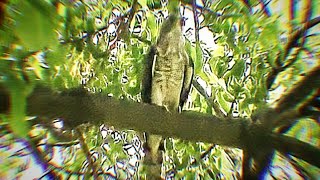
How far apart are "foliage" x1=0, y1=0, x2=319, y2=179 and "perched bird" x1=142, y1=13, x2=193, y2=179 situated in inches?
0.4

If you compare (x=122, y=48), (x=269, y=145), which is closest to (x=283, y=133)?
(x=269, y=145)

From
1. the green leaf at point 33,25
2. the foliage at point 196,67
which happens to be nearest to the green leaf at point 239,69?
the foliage at point 196,67

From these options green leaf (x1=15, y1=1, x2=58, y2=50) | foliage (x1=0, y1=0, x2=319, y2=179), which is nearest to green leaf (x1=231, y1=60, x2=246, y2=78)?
foliage (x1=0, y1=0, x2=319, y2=179)

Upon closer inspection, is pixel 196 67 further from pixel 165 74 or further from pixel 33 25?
pixel 33 25

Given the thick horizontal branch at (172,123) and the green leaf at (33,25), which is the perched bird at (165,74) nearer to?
the thick horizontal branch at (172,123)

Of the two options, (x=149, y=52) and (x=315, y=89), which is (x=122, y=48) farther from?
(x=315, y=89)

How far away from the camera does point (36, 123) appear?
1.61ft

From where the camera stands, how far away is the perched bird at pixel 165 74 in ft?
1.73

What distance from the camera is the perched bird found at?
0.53 meters

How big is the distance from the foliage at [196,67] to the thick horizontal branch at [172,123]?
10 millimetres

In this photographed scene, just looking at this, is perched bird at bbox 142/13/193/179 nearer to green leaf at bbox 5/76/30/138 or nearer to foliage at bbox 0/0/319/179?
foliage at bbox 0/0/319/179

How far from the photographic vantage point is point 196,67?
525mm

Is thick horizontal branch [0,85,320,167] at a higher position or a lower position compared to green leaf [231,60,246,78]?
lower

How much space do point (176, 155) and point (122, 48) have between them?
16 cm
